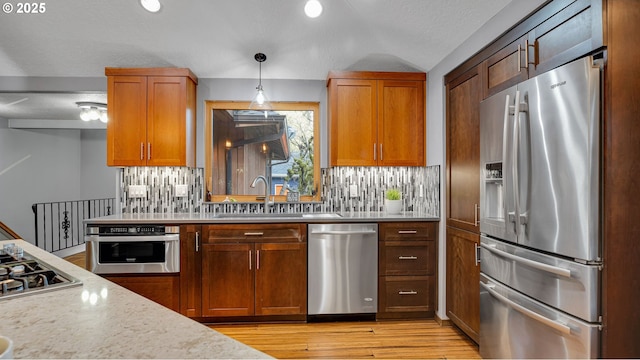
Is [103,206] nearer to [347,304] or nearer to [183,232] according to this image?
[183,232]

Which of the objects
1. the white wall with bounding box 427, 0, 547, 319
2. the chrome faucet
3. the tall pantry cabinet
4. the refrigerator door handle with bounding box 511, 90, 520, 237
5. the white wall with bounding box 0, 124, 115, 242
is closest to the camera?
the tall pantry cabinet

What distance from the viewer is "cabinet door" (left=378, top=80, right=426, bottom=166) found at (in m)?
3.44

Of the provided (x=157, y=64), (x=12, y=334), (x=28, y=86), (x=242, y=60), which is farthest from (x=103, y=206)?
(x=12, y=334)

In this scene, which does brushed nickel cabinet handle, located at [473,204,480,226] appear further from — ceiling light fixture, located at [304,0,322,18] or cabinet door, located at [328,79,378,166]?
ceiling light fixture, located at [304,0,322,18]

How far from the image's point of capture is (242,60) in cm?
338

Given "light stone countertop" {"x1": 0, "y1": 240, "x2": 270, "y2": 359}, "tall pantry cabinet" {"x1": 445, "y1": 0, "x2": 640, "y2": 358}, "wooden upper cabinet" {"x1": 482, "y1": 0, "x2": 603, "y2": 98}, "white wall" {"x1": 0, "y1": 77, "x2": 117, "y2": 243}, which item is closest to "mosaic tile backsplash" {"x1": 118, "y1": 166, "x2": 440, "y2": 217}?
"wooden upper cabinet" {"x1": 482, "y1": 0, "x2": 603, "y2": 98}

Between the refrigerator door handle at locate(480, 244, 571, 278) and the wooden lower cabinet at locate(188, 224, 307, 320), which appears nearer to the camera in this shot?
the refrigerator door handle at locate(480, 244, 571, 278)

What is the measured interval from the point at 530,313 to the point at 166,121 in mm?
3186

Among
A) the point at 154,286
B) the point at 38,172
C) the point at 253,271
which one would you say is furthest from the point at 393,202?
the point at 38,172

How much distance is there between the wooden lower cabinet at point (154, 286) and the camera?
3.02 metres

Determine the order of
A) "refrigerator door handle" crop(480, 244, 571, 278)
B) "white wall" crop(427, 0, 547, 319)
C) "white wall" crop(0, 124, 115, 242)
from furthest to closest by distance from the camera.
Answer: "white wall" crop(0, 124, 115, 242) → "white wall" crop(427, 0, 547, 319) → "refrigerator door handle" crop(480, 244, 571, 278)

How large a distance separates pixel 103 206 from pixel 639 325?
8.82 m

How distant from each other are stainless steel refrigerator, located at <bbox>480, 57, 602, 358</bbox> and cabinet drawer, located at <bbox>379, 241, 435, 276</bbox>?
35.1 inches

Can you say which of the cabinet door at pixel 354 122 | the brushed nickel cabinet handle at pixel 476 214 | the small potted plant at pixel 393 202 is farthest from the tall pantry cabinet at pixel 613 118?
the small potted plant at pixel 393 202
